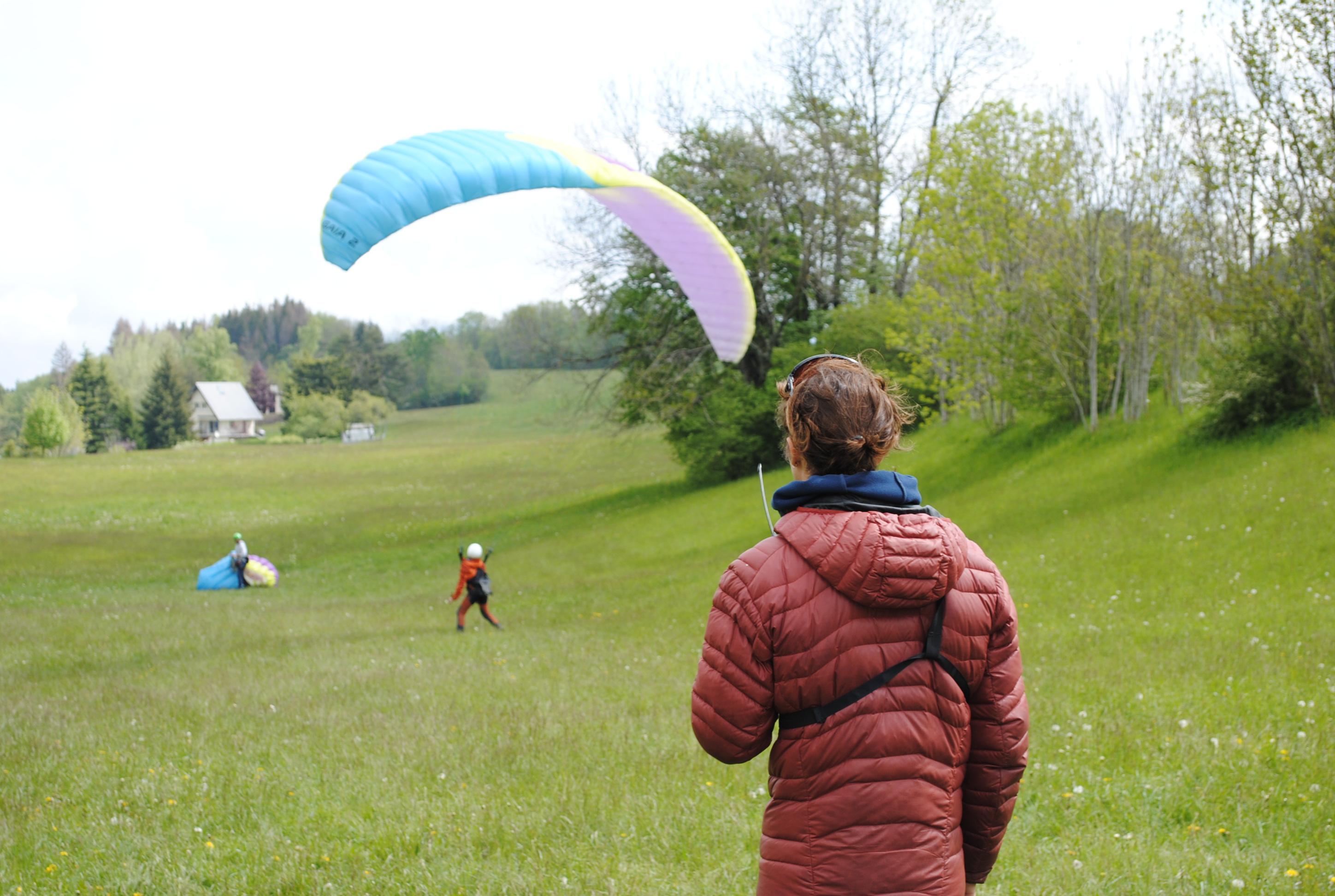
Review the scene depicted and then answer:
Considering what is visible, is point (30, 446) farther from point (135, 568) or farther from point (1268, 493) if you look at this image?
point (1268, 493)

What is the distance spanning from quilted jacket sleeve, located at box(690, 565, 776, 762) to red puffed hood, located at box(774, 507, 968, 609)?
0.22 m

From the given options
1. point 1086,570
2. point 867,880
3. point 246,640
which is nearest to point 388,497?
point 246,640

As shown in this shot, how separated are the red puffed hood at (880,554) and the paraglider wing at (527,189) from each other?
5.56 metres

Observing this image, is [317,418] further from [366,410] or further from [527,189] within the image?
[527,189]

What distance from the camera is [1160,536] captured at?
1488cm

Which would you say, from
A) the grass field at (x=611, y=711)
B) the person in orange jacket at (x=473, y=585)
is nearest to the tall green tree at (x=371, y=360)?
the grass field at (x=611, y=711)

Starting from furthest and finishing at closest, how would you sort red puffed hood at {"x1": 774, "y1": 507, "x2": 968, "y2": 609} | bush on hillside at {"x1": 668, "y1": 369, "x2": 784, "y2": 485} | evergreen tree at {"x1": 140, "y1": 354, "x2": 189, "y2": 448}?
evergreen tree at {"x1": 140, "y1": 354, "x2": 189, "y2": 448} → bush on hillside at {"x1": 668, "y1": 369, "x2": 784, "y2": 485} → red puffed hood at {"x1": 774, "y1": 507, "x2": 968, "y2": 609}

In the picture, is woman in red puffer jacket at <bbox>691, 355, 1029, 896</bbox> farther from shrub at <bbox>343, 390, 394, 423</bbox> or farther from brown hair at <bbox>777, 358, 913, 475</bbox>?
shrub at <bbox>343, 390, 394, 423</bbox>

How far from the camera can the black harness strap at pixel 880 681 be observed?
8.25 feet

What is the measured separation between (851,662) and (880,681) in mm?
102

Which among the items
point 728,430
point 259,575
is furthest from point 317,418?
point 259,575

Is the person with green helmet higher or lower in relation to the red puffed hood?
lower

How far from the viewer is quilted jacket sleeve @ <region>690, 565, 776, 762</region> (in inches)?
99.0

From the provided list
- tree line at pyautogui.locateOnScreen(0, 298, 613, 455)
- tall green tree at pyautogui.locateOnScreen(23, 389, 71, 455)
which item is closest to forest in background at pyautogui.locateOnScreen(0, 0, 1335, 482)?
tree line at pyautogui.locateOnScreen(0, 298, 613, 455)
